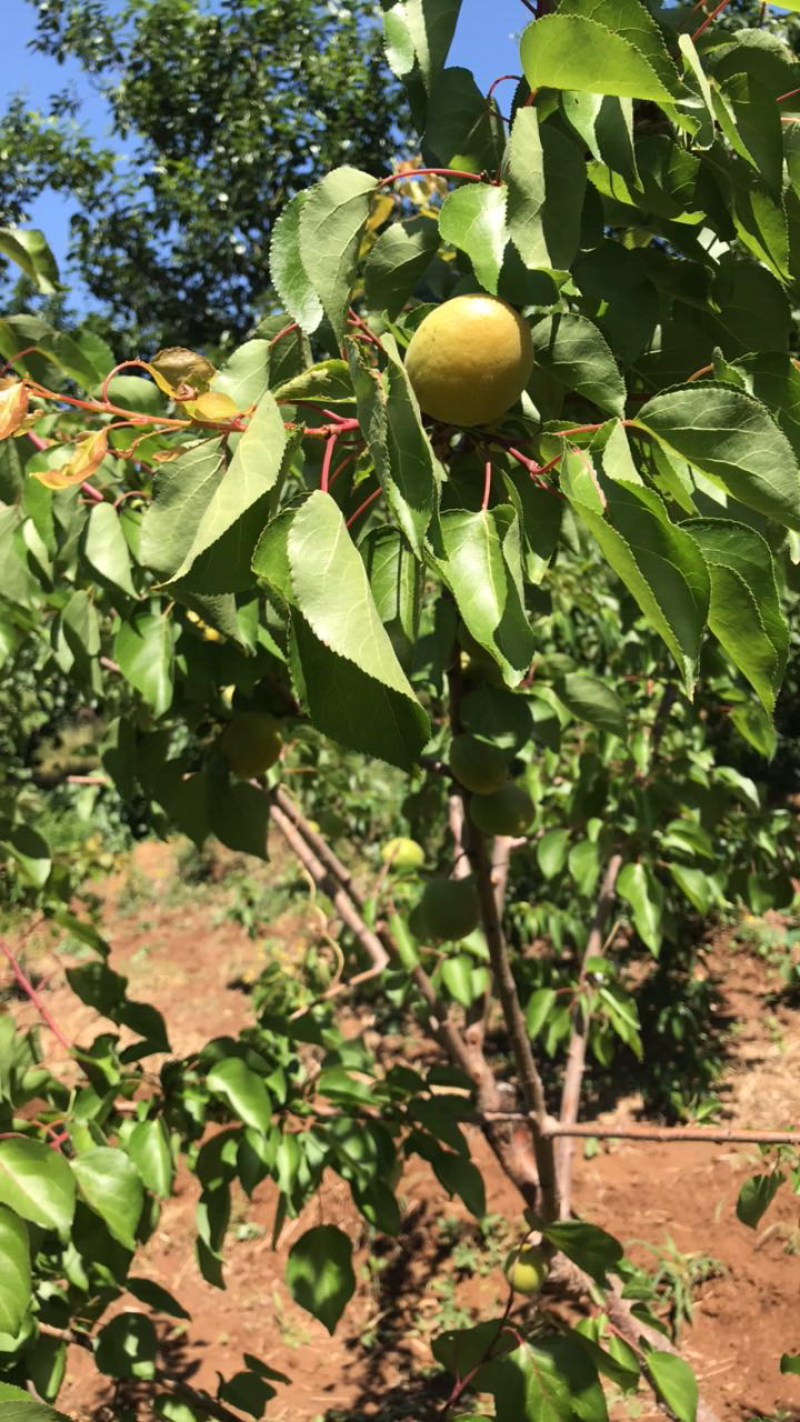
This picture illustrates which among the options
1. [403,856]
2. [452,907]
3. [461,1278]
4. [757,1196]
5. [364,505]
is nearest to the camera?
[364,505]

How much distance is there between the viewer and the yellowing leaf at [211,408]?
0.67 m

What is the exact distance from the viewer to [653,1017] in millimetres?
4289

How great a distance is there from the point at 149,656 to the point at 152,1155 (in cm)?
63

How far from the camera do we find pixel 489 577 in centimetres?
70

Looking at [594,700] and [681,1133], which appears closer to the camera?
[681,1133]

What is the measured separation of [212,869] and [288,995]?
379 centimetres

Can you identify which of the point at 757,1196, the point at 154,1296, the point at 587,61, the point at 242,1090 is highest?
the point at 587,61

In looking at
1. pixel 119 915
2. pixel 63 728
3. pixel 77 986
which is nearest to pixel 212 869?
pixel 119 915

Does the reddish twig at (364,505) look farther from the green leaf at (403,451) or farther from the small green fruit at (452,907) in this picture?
the small green fruit at (452,907)

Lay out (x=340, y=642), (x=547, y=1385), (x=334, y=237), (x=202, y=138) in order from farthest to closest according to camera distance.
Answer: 1. (x=202, y=138)
2. (x=547, y=1385)
3. (x=334, y=237)
4. (x=340, y=642)

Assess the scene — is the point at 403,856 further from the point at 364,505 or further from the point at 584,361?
the point at 584,361

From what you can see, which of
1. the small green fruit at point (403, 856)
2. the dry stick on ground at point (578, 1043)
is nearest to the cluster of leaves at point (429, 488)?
the dry stick on ground at point (578, 1043)

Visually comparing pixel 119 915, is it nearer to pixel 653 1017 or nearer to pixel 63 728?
pixel 653 1017

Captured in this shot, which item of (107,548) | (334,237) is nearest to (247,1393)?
(107,548)
